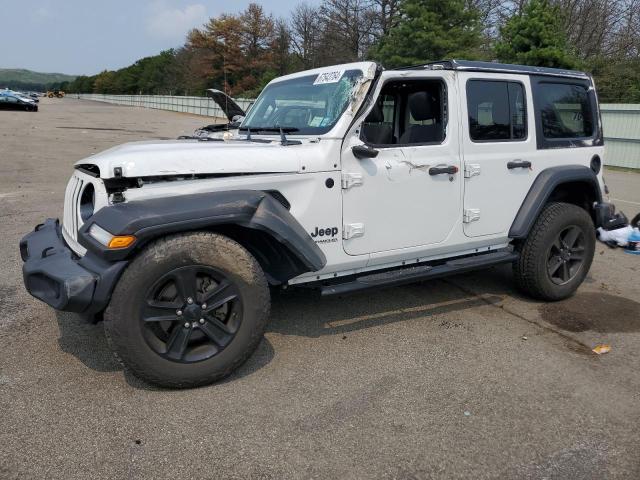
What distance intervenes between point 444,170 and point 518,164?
0.80 m

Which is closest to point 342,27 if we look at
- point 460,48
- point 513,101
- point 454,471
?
point 460,48

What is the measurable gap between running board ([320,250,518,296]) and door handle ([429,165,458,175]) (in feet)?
2.37

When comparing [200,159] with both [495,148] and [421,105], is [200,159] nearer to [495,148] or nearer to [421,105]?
[421,105]

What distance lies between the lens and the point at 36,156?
14656 millimetres

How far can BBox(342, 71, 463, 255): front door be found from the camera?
3758 mm

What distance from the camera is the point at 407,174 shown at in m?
3.94

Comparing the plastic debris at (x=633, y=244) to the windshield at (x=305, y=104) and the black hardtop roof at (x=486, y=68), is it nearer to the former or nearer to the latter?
the black hardtop roof at (x=486, y=68)

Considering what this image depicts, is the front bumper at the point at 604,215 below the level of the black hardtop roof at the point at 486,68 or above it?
below

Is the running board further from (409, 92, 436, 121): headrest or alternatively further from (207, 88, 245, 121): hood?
(207, 88, 245, 121): hood

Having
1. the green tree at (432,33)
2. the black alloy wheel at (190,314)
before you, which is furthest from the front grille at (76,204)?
the green tree at (432,33)

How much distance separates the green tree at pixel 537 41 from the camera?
60.7ft

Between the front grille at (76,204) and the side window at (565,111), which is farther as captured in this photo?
the side window at (565,111)

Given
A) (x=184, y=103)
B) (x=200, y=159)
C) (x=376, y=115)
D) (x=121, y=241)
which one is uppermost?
(x=184, y=103)

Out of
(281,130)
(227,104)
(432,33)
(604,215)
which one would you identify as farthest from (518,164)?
(432,33)
